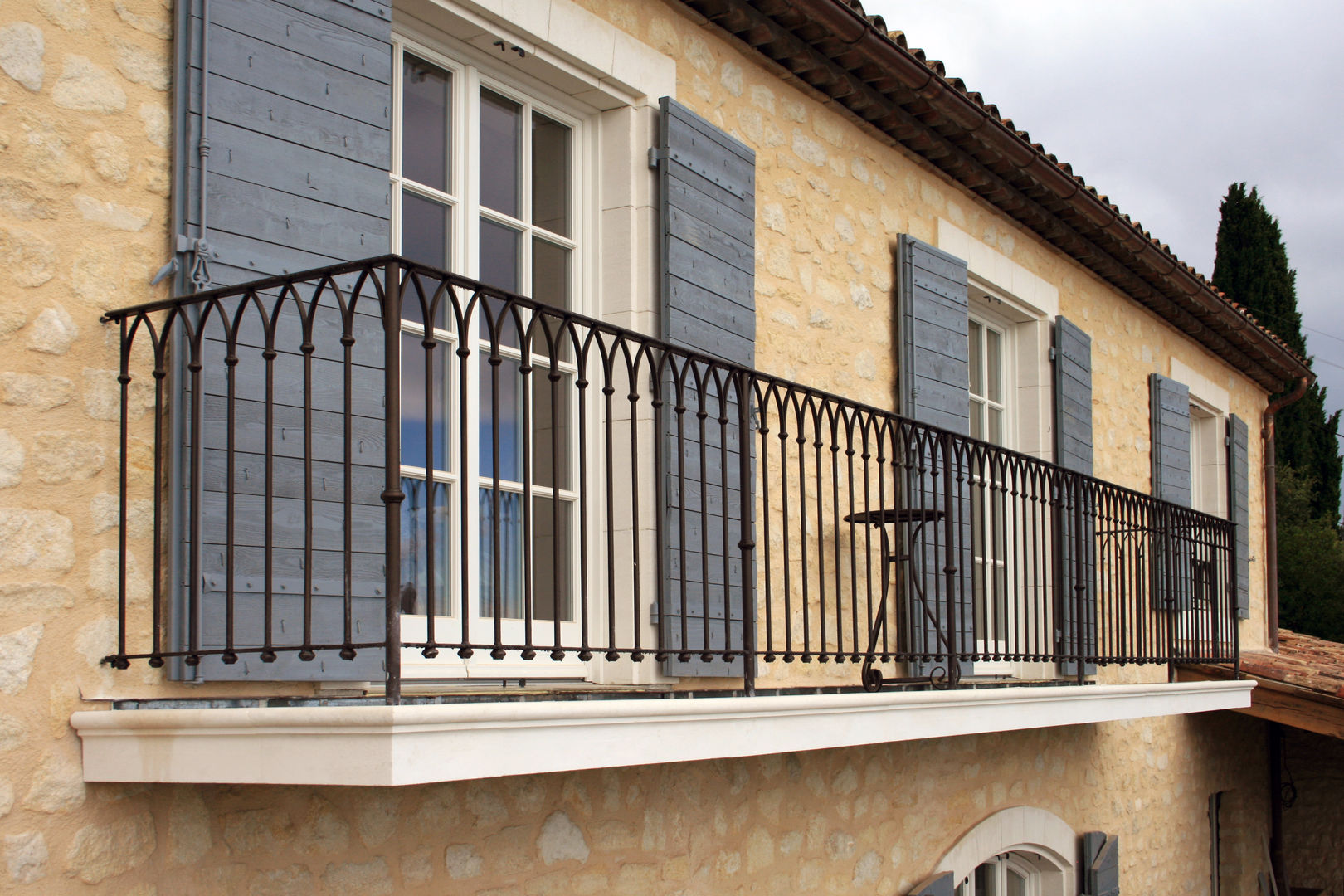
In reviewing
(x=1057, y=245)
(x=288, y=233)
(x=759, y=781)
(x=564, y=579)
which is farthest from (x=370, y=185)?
(x=1057, y=245)

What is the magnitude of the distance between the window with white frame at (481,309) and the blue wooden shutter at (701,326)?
13.6 inches

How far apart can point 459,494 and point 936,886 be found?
320 cm

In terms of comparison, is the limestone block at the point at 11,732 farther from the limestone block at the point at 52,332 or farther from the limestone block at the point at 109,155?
the limestone block at the point at 109,155

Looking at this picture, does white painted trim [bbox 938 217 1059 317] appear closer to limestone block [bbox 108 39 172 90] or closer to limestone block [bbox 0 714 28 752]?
limestone block [bbox 108 39 172 90]

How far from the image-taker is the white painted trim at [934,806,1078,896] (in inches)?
254

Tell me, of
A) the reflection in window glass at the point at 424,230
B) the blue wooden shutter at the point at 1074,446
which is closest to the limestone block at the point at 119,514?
the reflection in window glass at the point at 424,230

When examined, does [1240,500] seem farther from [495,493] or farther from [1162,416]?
[495,493]

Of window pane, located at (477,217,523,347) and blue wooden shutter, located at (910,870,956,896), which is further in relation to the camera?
blue wooden shutter, located at (910,870,956,896)

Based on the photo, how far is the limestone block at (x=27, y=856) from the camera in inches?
116

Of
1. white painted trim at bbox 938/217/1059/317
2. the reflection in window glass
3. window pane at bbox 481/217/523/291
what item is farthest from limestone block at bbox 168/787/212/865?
white painted trim at bbox 938/217/1059/317

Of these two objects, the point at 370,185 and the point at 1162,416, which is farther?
the point at 1162,416

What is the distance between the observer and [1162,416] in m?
9.97

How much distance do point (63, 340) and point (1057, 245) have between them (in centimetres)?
658

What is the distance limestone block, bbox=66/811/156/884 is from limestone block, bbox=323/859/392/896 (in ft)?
1.67
